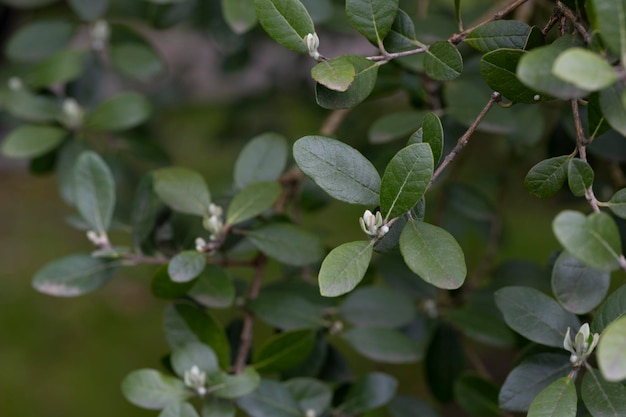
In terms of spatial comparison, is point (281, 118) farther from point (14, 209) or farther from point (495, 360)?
point (14, 209)

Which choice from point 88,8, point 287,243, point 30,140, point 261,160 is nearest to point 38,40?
point 88,8

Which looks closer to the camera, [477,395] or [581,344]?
[581,344]

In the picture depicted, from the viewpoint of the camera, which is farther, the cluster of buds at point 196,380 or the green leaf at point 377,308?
the green leaf at point 377,308

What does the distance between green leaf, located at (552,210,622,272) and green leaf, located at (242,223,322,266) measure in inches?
16.8

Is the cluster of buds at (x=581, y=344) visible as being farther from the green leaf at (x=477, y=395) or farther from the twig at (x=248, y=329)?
the twig at (x=248, y=329)

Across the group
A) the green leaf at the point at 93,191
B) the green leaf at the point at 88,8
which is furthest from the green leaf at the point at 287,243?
the green leaf at the point at 88,8

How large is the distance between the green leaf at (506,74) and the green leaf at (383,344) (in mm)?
466

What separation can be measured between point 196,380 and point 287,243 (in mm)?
214

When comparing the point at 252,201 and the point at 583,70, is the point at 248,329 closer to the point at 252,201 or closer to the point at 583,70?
the point at 252,201

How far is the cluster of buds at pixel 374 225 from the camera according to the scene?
0.64m

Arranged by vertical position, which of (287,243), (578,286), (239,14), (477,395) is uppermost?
(239,14)

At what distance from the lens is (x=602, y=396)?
2.14 feet

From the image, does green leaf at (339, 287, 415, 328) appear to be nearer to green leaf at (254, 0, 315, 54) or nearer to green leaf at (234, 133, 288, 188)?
green leaf at (234, 133, 288, 188)

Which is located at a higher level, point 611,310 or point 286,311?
point 611,310
